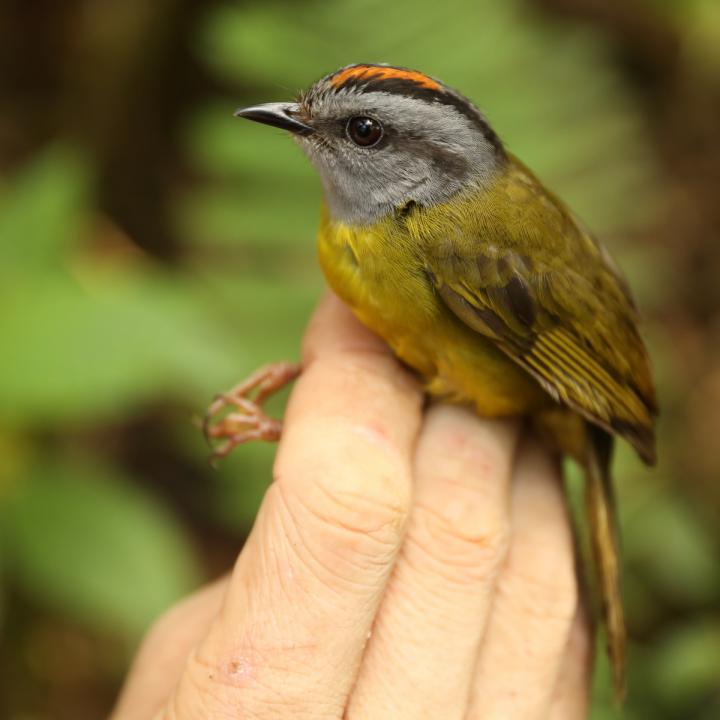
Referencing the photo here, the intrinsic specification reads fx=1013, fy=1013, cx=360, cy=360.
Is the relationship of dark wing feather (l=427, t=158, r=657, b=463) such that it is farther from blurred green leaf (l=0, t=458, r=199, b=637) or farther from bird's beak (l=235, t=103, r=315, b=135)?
blurred green leaf (l=0, t=458, r=199, b=637)

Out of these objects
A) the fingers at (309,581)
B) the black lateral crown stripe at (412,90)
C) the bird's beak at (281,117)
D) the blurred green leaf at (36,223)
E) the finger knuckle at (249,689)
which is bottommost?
the finger knuckle at (249,689)

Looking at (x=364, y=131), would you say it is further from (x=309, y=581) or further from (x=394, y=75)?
(x=309, y=581)

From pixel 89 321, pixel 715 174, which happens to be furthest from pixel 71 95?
pixel 715 174

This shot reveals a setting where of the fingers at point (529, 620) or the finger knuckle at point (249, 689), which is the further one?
the fingers at point (529, 620)

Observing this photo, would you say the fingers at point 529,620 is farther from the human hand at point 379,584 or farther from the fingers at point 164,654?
the fingers at point 164,654

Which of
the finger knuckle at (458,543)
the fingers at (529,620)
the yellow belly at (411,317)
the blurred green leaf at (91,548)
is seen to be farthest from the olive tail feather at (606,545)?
the blurred green leaf at (91,548)

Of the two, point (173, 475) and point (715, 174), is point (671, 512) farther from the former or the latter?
point (715, 174)
